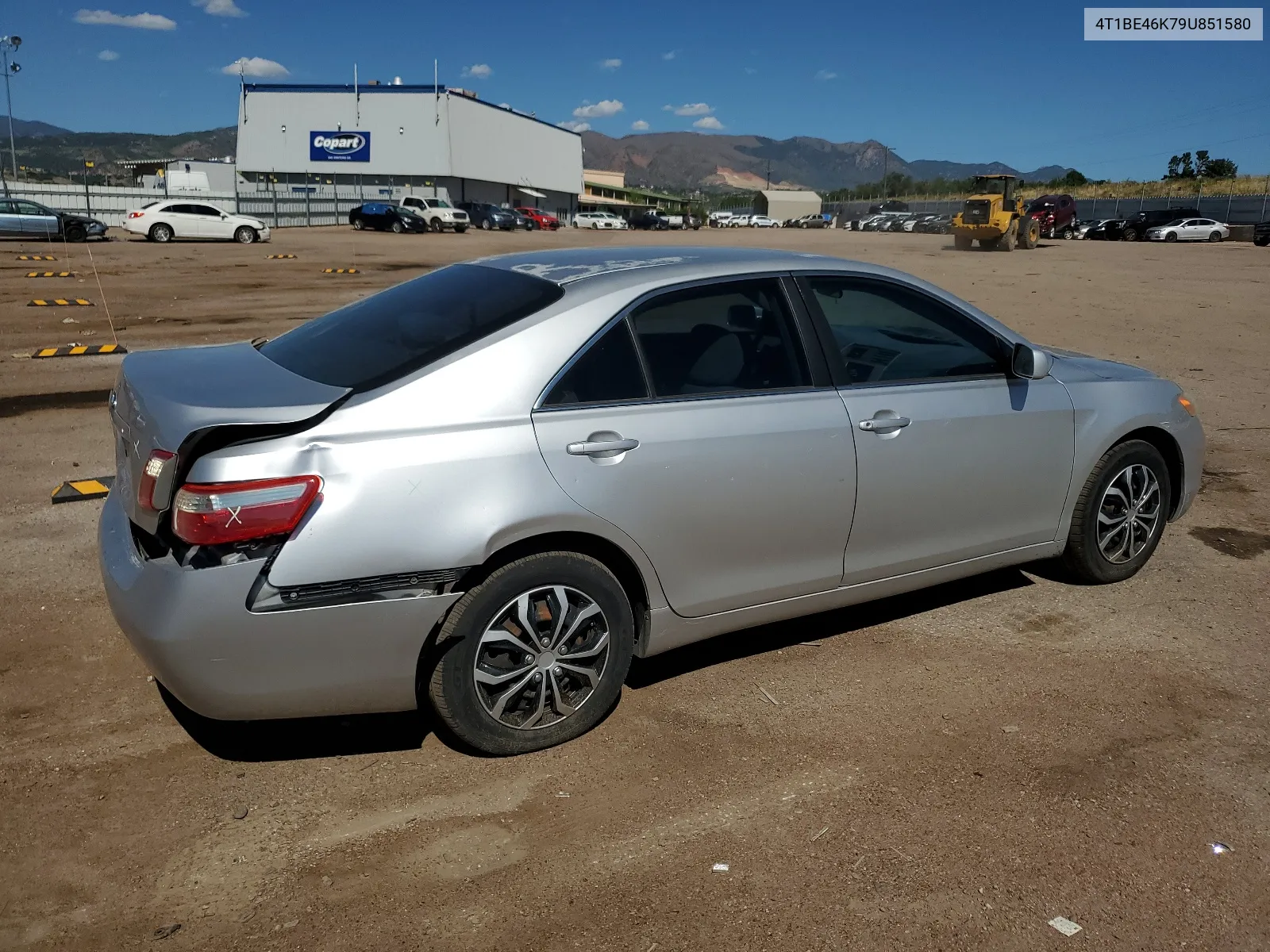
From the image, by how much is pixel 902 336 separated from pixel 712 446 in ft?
4.47

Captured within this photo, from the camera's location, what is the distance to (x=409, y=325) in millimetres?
3723

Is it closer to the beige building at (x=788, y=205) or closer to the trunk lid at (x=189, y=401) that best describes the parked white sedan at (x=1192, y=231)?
the trunk lid at (x=189, y=401)

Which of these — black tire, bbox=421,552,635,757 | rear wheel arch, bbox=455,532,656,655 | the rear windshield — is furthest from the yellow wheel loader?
black tire, bbox=421,552,635,757

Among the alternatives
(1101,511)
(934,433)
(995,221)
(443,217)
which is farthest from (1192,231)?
(934,433)

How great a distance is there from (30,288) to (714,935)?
64.3ft

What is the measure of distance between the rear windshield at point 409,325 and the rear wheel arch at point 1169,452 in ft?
9.73

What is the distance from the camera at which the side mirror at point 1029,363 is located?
434 cm

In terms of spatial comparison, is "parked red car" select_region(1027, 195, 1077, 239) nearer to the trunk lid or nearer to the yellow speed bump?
the yellow speed bump

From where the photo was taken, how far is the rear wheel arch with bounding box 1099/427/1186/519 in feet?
16.3

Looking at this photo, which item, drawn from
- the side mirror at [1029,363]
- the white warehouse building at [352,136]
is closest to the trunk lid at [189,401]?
the side mirror at [1029,363]

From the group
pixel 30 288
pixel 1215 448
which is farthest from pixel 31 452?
pixel 30 288

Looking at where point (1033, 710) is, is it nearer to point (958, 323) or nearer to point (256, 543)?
point (958, 323)

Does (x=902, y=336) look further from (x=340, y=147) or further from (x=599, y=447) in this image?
(x=340, y=147)

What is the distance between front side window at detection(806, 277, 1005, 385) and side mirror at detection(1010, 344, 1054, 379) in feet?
0.21
